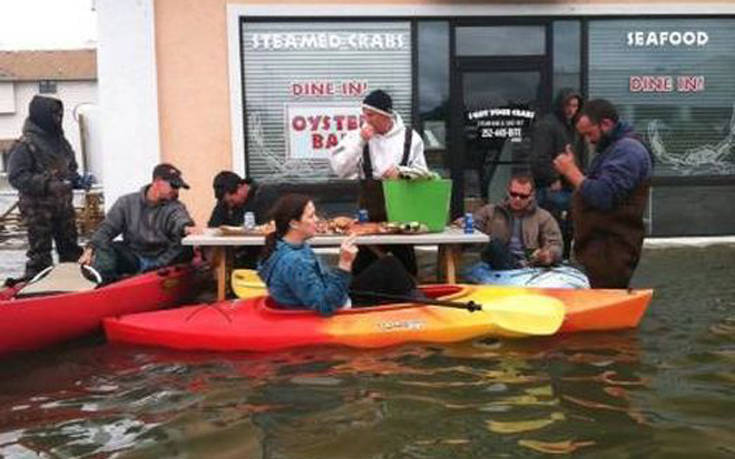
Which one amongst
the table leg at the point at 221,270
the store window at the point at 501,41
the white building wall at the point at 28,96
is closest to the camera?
the table leg at the point at 221,270

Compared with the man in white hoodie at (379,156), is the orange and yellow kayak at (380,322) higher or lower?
lower

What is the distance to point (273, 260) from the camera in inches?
236

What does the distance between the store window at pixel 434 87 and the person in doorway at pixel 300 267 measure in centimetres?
533

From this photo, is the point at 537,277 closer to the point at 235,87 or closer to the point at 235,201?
the point at 235,201

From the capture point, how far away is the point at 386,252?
688 cm

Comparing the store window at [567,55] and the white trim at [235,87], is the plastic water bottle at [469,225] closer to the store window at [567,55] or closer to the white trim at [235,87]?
the white trim at [235,87]

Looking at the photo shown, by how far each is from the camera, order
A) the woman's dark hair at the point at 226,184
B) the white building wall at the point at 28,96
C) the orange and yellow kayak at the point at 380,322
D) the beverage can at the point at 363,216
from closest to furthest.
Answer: the orange and yellow kayak at the point at 380,322, the beverage can at the point at 363,216, the woman's dark hair at the point at 226,184, the white building wall at the point at 28,96

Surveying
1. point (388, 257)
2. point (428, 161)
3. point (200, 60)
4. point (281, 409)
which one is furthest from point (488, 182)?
point (281, 409)

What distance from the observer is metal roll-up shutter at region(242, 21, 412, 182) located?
1096 centimetres

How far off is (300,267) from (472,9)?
20.2 ft

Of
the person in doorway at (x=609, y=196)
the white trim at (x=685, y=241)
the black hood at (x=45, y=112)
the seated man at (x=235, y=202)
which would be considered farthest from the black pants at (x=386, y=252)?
the white trim at (x=685, y=241)

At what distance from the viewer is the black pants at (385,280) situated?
251 inches

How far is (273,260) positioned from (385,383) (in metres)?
1.18

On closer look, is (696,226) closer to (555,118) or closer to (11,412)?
(555,118)
